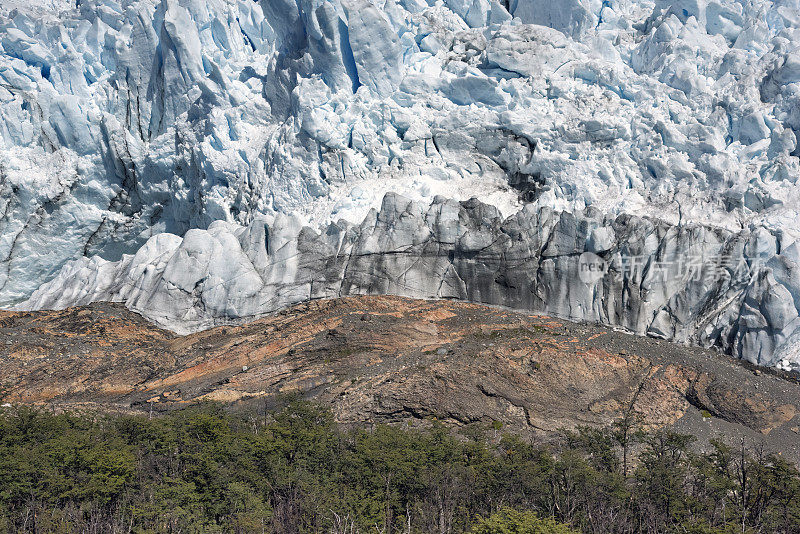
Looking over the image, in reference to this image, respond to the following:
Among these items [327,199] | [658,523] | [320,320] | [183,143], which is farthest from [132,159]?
[658,523]

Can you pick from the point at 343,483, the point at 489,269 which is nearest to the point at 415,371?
the point at 343,483

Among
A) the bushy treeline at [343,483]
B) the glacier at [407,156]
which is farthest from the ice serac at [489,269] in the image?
the bushy treeline at [343,483]

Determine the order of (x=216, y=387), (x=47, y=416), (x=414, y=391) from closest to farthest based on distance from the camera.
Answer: (x=47, y=416) → (x=414, y=391) → (x=216, y=387)

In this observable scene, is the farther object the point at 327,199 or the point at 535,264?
the point at 327,199

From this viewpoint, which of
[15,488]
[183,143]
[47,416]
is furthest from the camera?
[183,143]

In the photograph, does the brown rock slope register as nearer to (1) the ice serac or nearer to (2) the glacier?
(1) the ice serac

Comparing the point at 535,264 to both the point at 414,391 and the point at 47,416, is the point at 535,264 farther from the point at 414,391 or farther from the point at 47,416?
the point at 47,416

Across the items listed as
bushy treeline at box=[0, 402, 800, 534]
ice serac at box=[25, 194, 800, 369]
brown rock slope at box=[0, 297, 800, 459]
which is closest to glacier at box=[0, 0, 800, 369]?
ice serac at box=[25, 194, 800, 369]

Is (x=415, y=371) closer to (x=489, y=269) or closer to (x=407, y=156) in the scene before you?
(x=489, y=269)
